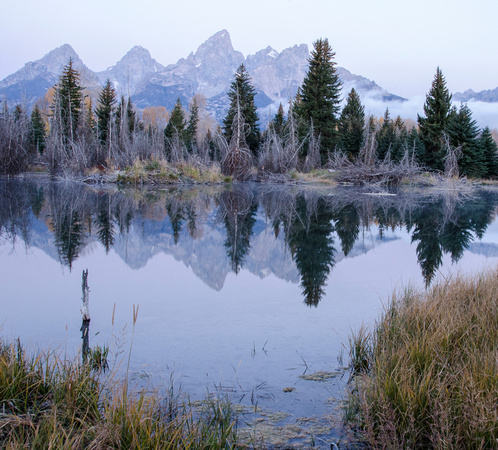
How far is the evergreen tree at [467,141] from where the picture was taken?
34356 mm

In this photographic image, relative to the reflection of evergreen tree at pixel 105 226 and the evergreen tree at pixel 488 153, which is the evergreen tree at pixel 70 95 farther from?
the evergreen tree at pixel 488 153

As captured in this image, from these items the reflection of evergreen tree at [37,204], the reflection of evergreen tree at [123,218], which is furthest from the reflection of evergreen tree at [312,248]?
the reflection of evergreen tree at [37,204]

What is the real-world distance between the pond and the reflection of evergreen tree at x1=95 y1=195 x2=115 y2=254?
0.04 meters

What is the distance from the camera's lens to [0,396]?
2566mm

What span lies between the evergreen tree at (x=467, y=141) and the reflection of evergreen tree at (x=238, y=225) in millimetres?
23377

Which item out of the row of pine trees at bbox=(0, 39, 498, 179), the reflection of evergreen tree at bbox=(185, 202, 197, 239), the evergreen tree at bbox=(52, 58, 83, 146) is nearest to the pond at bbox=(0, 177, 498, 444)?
the reflection of evergreen tree at bbox=(185, 202, 197, 239)

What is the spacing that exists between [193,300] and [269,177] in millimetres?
26262

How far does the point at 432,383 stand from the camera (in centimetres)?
271

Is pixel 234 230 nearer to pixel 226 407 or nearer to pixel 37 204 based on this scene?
pixel 37 204

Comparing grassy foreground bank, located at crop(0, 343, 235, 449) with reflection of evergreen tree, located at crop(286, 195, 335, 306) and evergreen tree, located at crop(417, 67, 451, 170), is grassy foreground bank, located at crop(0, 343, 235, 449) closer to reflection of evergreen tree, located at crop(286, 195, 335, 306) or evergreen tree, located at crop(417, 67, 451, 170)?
reflection of evergreen tree, located at crop(286, 195, 335, 306)

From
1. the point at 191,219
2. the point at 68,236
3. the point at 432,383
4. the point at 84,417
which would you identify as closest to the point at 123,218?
the point at 191,219

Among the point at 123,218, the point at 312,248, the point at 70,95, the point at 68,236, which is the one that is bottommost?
the point at 312,248

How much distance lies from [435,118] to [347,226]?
1240 inches

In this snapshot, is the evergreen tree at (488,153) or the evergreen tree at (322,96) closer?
the evergreen tree at (488,153)
